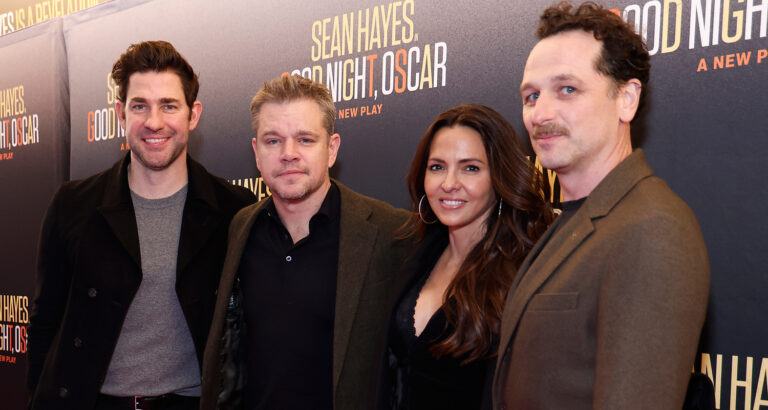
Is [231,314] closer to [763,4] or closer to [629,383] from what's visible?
[629,383]

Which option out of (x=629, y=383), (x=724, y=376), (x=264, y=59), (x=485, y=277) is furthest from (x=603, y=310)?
(x=264, y=59)

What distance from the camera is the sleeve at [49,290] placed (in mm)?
2896

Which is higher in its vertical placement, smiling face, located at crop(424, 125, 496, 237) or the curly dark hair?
the curly dark hair

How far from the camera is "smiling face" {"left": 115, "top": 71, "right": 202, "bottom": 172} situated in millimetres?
2885

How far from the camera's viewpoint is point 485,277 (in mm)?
2225

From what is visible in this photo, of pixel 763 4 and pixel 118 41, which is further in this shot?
pixel 118 41

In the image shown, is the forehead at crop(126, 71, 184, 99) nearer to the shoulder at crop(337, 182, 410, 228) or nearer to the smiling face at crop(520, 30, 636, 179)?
the shoulder at crop(337, 182, 410, 228)

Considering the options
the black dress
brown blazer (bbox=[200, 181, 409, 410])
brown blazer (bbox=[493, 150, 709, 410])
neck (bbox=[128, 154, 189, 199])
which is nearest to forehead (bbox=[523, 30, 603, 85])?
brown blazer (bbox=[493, 150, 709, 410])

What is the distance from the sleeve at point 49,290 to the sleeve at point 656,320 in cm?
223

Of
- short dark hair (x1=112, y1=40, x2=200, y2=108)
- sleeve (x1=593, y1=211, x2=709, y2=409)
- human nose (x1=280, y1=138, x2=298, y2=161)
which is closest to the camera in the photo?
sleeve (x1=593, y1=211, x2=709, y2=409)

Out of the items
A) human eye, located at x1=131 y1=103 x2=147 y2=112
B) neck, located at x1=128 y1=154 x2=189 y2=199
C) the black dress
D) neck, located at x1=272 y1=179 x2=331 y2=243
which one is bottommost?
the black dress

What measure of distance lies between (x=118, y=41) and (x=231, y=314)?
8.51 ft

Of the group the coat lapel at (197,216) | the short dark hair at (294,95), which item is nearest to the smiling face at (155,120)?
the coat lapel at (197,216)

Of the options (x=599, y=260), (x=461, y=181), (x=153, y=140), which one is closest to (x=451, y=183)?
(x=461, y=181)
